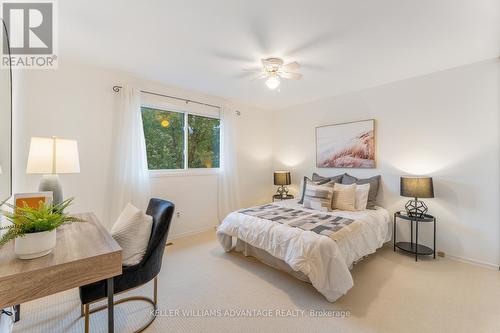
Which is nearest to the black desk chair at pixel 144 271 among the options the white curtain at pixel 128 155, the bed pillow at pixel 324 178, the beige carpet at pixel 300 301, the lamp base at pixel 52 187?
the beige carpet at pixel 300 301

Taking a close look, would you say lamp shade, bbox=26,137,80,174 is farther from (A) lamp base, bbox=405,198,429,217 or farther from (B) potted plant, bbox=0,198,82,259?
(A) lamp base, bbox=405,198,429,217

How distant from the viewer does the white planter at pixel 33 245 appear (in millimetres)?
1060

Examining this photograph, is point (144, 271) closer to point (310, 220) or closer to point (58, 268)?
point (58, 268)

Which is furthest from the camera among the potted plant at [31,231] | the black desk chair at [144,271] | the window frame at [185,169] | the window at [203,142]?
the window at [203,142]

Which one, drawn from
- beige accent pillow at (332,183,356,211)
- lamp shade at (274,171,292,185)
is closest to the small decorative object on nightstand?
beige accent pillow at (332,183,356,211)

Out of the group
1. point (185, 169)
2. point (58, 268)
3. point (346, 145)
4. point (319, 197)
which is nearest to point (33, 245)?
point (58, 268)

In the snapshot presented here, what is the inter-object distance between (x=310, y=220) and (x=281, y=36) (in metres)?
2.05

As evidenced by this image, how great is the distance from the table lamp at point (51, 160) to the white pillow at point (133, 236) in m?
0.75

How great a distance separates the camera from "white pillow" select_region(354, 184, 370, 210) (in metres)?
3.15

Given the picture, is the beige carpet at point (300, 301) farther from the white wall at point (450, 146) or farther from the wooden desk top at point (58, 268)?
the wooden desk top at point (58, 268)

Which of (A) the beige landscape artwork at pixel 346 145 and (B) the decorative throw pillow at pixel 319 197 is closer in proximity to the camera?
(B) the decorative throw pillow at pixel 319 197

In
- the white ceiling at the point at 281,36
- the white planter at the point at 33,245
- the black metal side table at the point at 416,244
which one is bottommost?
the black metal side table at the point at 416,244

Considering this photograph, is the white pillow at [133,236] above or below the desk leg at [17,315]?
above

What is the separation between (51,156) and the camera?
1.84m
